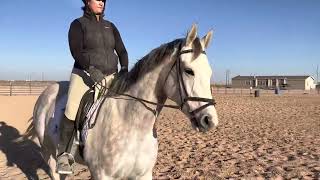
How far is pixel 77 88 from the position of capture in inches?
180

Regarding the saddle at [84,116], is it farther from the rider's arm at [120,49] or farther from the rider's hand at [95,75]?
the rider's arm at [120,49]

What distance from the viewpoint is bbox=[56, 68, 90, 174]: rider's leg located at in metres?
4.49

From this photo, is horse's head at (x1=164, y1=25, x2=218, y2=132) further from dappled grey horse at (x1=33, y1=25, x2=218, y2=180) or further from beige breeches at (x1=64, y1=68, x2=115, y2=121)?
beige breeches at (x1=64, y1=68, x2=115, y2=121)

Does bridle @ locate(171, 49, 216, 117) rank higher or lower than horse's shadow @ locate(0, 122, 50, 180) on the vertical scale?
higher

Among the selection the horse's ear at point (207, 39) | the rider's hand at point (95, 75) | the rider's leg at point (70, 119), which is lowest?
the rider's leg at point (70, 119)

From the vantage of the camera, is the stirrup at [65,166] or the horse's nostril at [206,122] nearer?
the horse's nostril at [206,122]

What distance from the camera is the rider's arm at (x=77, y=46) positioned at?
4.50 metres

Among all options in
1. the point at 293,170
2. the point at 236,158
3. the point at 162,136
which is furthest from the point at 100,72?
the point at 162,136

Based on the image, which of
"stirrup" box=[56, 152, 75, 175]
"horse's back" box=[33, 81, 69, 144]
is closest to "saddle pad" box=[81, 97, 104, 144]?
"stirrup" box=[56, 152, 75, 175]

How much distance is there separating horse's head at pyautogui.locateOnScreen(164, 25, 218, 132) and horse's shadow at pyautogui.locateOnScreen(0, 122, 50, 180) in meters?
5.42

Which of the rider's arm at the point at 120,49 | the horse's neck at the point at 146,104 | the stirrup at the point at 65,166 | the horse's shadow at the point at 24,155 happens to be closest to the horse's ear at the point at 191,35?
the horse's neck at the point at 146,104

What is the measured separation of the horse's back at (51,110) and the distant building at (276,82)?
347 feet

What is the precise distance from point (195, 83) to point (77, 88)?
1.64m

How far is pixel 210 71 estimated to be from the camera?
363 cm
